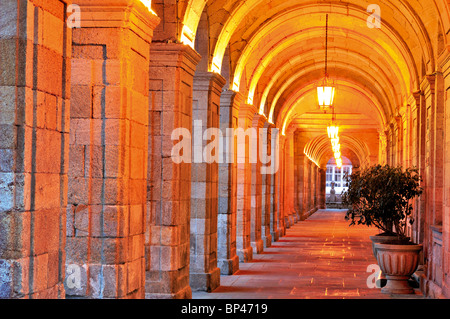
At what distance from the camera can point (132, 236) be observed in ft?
21.2

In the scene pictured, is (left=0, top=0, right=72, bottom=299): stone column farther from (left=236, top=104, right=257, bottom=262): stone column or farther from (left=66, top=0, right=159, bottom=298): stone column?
(left=236, top=104, right=257, bottom=262): stone column

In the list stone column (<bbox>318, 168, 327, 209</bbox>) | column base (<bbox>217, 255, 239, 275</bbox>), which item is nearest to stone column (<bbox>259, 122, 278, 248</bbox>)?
column base (<bbox>217, 255, 239, 275</bbox>)

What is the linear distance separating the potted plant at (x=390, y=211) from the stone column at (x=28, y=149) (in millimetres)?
6753

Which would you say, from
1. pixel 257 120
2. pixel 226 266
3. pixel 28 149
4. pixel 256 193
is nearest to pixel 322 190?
pixel 257 120

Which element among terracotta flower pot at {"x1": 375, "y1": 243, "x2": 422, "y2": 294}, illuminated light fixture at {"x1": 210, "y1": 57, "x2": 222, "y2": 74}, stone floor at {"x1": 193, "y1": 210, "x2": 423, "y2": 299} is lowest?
stone floor at {"x1": 193, "y1": 210, "x2": 423, "y2": 299}

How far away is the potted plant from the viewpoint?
394 inches

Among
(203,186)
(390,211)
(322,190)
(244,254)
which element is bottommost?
(244,254)

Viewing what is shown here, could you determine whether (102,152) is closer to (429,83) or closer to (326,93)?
(429,83)

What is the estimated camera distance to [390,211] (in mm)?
10570

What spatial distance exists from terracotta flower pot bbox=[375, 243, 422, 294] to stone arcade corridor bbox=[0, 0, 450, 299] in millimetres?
305

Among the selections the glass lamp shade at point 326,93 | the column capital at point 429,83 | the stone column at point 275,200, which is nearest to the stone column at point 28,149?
the column capital at point 429,83

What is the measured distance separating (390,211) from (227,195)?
10.8 ft

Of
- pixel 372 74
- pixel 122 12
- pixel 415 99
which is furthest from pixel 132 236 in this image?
pixel 372 74
